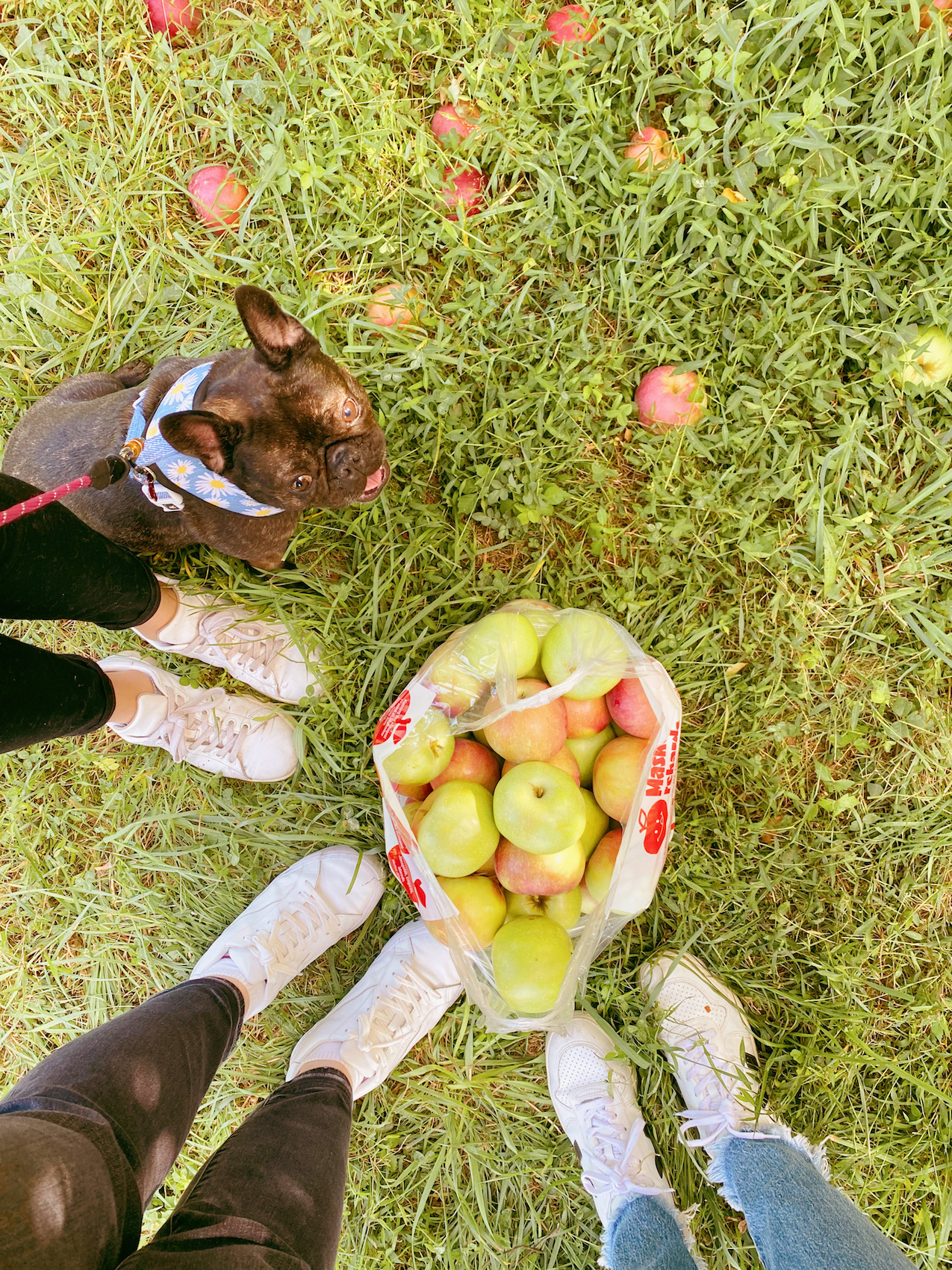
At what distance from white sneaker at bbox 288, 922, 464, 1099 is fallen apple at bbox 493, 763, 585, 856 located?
873 millimetres

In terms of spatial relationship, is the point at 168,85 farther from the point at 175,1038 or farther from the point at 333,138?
the point at 175,1038

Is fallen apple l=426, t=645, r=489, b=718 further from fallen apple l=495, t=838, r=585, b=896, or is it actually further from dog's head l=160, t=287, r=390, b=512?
dog's head l=160, t=287, r=390, b=512

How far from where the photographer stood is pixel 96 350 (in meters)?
3.02

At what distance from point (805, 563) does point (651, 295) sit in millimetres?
1211

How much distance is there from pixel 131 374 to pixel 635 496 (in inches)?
82.4

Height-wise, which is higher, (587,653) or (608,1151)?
(587,653)

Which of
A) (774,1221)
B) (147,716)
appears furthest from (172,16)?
(774,1221)

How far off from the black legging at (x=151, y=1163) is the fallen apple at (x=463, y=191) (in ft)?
9.82

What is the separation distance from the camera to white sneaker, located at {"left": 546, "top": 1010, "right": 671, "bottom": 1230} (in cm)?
254

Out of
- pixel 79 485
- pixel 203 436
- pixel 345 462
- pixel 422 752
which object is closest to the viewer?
pixel 79 485

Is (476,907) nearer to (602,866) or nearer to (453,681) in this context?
(602,866)

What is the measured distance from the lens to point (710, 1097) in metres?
2.63

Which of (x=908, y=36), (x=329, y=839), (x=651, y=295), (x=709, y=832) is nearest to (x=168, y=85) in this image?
(x=651, y=295)

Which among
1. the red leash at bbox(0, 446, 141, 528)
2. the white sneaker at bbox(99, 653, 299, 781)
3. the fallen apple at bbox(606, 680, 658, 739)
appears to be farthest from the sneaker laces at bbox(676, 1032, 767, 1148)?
the red leash at bbox(0, 446, 141, 528)
